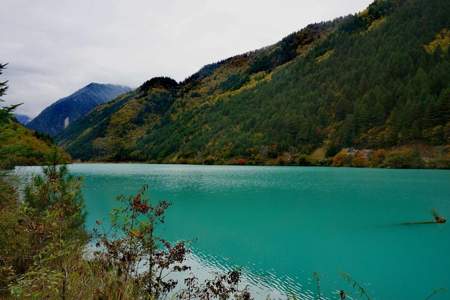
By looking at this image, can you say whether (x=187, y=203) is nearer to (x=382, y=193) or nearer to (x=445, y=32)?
(x=382, y=193)

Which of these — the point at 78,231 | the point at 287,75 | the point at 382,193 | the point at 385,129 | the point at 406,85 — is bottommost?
the point at 382,193

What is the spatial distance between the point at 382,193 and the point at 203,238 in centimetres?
2418

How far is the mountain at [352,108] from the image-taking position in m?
86.1

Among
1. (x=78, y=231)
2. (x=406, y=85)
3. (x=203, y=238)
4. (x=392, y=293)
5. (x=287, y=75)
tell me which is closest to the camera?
(x=392, y=293)

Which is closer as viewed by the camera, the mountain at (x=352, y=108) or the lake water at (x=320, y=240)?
the lake water at (x=320, y=240)

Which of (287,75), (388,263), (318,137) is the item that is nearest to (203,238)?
(388,263)

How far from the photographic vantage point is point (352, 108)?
11188cm

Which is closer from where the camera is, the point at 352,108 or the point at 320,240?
the point at 320,240

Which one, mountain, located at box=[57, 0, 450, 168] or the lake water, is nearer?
the lake water

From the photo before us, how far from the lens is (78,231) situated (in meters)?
11.5

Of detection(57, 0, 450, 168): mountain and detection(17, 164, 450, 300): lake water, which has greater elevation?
detection(57, 0, 450, 168): mountain

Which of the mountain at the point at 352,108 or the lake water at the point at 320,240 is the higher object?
the mountain at the point at 352,108

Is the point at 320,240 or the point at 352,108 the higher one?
the point at 352,108

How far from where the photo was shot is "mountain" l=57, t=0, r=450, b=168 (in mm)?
86125
